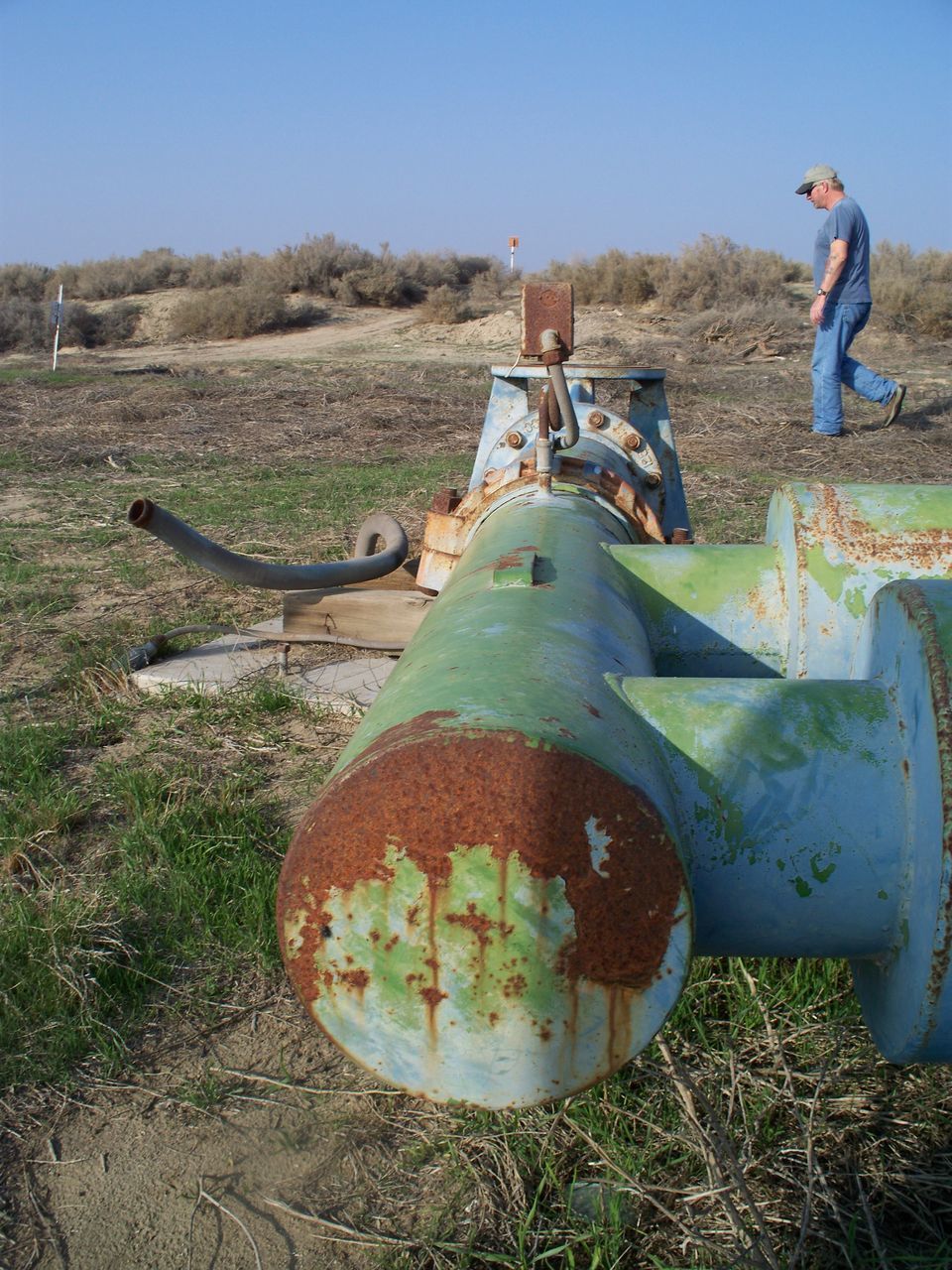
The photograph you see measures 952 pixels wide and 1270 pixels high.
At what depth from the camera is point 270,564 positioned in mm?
3363

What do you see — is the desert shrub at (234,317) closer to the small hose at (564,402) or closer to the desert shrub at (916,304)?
the desert shrub at (916,304)

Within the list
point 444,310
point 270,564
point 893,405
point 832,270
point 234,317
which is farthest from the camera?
point 234,317

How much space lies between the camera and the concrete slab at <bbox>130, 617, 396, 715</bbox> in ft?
11.0

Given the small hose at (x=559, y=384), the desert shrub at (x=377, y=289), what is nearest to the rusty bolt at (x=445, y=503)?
the small hose at (x=559, y=384)

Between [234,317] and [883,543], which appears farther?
[234,317]

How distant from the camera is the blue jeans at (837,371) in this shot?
300 inches

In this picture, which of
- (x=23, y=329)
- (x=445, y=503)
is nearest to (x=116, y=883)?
(x=445, y=503)

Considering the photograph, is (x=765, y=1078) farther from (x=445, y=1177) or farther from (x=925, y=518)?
(x=925, y=518)

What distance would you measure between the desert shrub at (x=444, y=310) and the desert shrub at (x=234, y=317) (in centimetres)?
211

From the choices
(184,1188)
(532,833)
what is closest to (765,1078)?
(184,1188)

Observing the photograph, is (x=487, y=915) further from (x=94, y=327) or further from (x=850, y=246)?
(x=94, y=327)

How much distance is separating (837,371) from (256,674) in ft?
18.8

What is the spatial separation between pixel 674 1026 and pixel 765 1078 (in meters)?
0.19

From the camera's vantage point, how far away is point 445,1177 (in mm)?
1646
